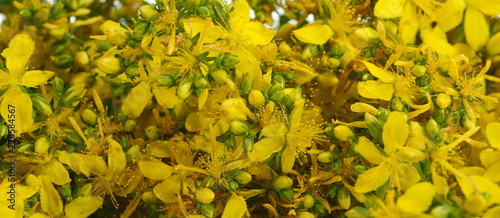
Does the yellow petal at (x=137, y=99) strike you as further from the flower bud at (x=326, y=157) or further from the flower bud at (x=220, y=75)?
the flower bud at (x=326, y=157)

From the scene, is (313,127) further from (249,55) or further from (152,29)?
(152,29)

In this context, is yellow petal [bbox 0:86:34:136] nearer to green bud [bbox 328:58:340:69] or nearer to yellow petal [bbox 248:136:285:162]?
yellow petal [bbox 248:136:285:162]

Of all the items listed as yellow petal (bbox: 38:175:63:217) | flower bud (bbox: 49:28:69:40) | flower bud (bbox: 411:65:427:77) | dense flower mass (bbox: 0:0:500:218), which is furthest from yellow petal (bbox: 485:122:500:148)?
flower bud (bbox: 49:28:69:40)

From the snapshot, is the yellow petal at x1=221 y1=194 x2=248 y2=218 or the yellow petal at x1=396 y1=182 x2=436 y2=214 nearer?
the yellow petal at x1=396 y1=182 x2=436 y2=214

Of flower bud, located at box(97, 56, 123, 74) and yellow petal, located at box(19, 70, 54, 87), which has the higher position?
flower bud, located at box(97, 56, 123, 74)

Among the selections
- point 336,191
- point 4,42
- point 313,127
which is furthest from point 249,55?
point 4,42

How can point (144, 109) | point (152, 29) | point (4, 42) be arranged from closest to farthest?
point (152, 29) < point (144, 109) < point (4, 42)

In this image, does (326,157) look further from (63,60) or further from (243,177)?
(63,60)
